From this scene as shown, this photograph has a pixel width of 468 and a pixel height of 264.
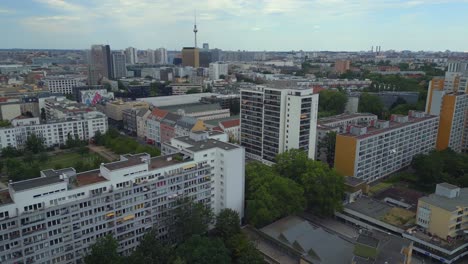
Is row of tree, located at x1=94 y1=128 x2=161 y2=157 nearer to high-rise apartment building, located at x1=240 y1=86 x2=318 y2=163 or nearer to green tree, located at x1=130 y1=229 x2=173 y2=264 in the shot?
high-rise apartment building, located at x1=240 y1=86 x2=318 y2=163

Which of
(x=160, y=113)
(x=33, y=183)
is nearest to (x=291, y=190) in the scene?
(x=33, y=183)

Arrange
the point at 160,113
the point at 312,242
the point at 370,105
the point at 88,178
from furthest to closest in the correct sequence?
1. the point at 370,105
2. the point at 160,113
3. the point at 312,242
4. the point at 88,178

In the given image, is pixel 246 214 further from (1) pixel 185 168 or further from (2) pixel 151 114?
(2) pixel 151 114

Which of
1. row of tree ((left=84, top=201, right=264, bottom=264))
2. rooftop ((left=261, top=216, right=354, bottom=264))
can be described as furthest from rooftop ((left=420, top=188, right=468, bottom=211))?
row of tree ((left=84, top=201, right=264, bottom=264))

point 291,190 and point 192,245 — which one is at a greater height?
point 291,190

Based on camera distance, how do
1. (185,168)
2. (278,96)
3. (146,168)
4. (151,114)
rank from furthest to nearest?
(151,114)
(278,96)
(185,168)
(146,168)

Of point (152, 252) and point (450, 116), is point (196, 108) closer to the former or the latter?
point (450, 116)

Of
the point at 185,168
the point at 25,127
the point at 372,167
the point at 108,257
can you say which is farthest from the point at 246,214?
the point at 25,127

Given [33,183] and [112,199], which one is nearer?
[33,183]
